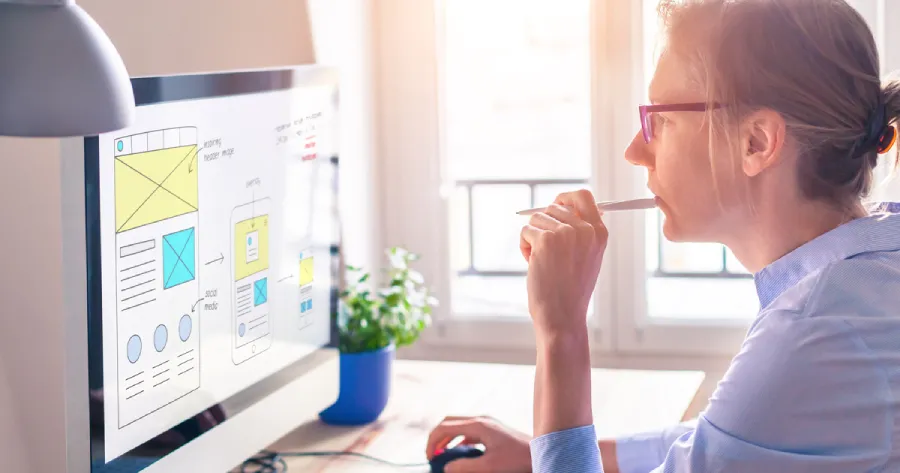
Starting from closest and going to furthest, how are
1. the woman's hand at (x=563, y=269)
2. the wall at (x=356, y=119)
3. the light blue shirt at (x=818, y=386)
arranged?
1. the light blue shirt at (x=818, y=386)
2. the woman's hand at (x=563, y=269)
3. the wall at (x=356, y=119)

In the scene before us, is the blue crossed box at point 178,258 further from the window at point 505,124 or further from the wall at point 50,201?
the window at point 505,124

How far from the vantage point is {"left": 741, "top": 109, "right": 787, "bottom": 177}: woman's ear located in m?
1.11


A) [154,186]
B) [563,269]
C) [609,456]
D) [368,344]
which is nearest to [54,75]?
[154,186]

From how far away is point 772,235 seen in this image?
1.18 m

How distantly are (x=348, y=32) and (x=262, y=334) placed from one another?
1.38 m

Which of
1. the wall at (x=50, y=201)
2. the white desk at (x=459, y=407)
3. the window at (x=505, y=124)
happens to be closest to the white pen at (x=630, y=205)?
the white desk at (x=459, y=407)

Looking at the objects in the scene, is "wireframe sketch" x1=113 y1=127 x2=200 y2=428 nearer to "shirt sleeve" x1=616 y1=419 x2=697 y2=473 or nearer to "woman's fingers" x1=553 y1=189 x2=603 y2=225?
"woman's fingers" x1=553 y1=189 x2=603 y2=225

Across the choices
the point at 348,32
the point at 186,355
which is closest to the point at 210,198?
the point at 186,355

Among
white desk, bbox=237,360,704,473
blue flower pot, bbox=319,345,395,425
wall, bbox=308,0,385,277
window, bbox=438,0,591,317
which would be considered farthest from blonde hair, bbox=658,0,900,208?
window, bbox=438,0,591,317

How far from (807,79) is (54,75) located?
71 cm

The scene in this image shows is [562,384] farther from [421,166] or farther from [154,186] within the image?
[421,166]

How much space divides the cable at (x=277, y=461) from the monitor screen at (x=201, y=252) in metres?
0.14

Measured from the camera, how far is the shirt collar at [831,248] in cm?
109

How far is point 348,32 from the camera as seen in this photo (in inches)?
108
